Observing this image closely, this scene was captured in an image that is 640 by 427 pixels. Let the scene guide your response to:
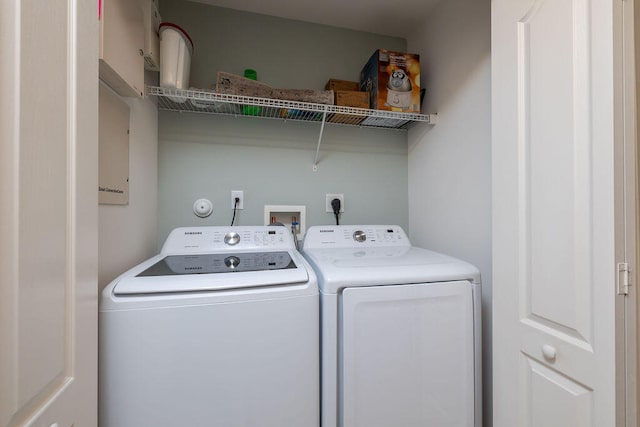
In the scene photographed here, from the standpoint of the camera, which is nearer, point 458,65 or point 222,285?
point 222,285

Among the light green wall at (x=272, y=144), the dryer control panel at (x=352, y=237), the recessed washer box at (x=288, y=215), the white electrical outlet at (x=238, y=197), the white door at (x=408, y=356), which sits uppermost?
the light green wall at (x=272, y=144)

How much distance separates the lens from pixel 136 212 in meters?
1.23

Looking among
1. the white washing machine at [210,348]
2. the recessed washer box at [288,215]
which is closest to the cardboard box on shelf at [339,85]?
the recessed washer box at [288,215]

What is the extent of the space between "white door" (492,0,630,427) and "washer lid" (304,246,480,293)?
0.49 feet

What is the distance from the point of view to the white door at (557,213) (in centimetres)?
63

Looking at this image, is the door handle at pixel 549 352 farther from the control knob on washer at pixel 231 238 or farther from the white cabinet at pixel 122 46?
the white cabinet at pixel 122 46

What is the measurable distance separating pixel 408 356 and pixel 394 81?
136 centimetres

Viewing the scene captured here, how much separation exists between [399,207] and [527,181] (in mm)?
1057

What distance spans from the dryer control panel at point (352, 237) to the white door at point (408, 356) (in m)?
0.52

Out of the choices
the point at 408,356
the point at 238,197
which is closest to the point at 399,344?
the point at 408,356

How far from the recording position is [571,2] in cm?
70

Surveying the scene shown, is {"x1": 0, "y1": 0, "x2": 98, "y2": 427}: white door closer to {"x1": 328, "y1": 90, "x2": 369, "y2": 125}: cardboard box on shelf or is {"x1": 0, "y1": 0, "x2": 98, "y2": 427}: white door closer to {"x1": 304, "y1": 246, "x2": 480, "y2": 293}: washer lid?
{"x1": 304, "y1": 246, "x2": 480, "y2": 293}: washer lid

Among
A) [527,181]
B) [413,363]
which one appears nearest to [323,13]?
[527,181]

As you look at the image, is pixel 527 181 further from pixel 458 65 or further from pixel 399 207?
pixel 399 207
